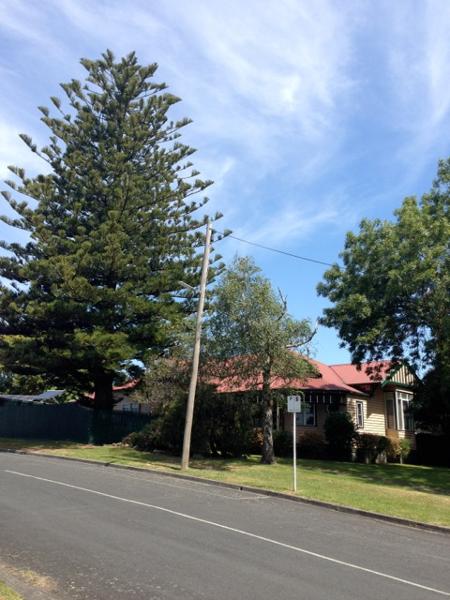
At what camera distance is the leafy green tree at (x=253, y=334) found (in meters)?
20.0

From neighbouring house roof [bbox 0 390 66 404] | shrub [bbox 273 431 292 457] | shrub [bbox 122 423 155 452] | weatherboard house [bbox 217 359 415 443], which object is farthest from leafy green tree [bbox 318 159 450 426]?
neighbouring house roof [bbox 0 390 66 404]

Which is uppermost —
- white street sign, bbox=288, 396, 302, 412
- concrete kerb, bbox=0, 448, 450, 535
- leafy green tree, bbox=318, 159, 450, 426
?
leafy green tree, bbox=318, 159, 450, 426

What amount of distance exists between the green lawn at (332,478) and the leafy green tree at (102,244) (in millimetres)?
4427

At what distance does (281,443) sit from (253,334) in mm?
8283

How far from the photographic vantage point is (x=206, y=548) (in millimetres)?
8039

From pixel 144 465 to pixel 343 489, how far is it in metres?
6.86

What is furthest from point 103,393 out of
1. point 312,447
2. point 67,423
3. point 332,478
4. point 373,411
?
point 373,411

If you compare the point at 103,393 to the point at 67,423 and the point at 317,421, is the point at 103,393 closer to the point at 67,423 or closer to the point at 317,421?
the point at 67,423

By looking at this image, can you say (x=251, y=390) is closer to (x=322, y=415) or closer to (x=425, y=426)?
(x=322, y=415)

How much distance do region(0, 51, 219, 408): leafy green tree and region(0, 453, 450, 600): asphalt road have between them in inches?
540

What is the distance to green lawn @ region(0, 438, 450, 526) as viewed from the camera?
44.4 feet

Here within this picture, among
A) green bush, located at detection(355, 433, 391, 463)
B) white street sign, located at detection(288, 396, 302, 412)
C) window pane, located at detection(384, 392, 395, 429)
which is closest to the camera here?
white street sign, located at detection(288, 396, 302, 412)

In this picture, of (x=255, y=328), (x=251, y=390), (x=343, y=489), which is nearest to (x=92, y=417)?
(x=251, y=390)

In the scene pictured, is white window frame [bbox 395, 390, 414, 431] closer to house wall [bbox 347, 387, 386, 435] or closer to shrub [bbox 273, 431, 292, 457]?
house wall [bbox 347, 387, 386, 435]
